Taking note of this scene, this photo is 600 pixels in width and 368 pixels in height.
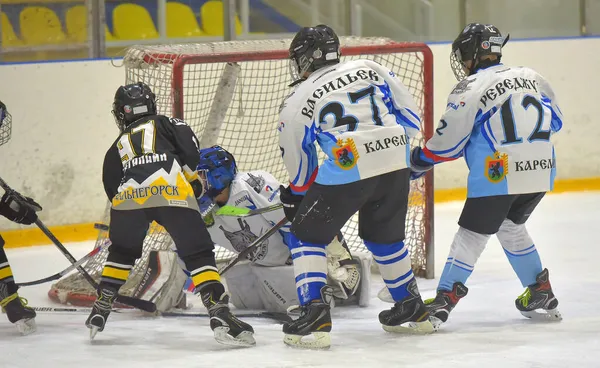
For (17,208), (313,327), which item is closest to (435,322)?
(313,327)

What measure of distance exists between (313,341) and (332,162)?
0.60 meters

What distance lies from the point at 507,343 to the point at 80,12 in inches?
151

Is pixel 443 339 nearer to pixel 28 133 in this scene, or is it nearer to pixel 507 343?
pixel 507 343

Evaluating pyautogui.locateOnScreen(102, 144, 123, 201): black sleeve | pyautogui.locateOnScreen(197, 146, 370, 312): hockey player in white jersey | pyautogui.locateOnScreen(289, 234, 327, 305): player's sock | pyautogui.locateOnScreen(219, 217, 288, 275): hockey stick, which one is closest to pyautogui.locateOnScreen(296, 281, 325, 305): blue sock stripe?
pyautogui.locateOnScreen(289, 234, 327, 305): player's sock

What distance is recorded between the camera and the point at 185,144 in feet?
13.3

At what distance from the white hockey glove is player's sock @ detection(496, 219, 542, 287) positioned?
2.09ft

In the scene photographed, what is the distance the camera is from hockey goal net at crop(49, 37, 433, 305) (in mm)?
4938

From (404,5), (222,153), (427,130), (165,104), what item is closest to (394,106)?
(222,153)

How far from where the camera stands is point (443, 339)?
396 centimetres

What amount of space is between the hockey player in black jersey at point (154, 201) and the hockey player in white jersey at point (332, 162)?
0.90ft

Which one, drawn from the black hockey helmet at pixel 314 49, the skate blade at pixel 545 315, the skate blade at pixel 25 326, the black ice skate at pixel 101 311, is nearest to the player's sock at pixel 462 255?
Answer: the skate blade at pixel 545 315

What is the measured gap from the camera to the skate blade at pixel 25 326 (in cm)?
425

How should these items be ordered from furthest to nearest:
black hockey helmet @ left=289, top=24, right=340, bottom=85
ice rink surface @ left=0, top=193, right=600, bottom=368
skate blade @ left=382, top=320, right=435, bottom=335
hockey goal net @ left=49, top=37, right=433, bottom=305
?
hockey goal net @ left=49, top=37, right=433, bottom=305 < skate blade @ left=382, top=320, right=435, bottom=335 < black hockey helmet @ left=289, top=24, right=340, bottom=85 < ice rink surface @ left=0, top=193, right=600, bottom=368

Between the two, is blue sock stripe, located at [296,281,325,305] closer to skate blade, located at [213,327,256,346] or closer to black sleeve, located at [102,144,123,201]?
skate blade, located at [213,327,256,346]
